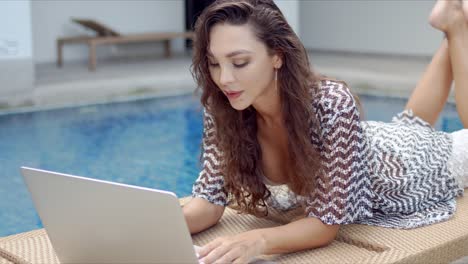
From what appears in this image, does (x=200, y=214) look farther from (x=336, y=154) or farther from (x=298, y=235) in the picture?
(x=336, y=154)

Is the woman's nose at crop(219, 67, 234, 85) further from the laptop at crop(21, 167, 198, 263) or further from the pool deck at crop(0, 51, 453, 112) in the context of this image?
the pool deck at crop(0, 51, 453, 112)

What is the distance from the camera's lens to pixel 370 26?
1142cm

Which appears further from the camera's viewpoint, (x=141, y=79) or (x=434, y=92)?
(x=141, y=79)

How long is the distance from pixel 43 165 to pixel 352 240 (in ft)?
11.1

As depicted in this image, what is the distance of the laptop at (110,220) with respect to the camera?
175cm

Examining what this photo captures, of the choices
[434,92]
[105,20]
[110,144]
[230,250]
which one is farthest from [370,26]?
[230,250]

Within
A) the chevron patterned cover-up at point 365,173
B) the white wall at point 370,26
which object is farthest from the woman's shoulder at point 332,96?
the white wall at point 370,26

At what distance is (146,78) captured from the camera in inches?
340

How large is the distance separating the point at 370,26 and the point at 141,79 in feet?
14.4

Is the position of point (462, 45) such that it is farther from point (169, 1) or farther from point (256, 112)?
point (169, 1)

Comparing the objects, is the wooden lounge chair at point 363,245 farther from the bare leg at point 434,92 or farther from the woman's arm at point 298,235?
the bare leg at point 434,92

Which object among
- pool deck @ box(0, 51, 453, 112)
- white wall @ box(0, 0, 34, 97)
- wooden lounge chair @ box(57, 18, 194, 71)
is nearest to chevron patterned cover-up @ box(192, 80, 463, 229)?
pool deck @ box(0, 51, 453, 112)

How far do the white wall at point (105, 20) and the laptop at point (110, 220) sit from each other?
8.50m

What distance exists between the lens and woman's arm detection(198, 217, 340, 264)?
195 centimetres
